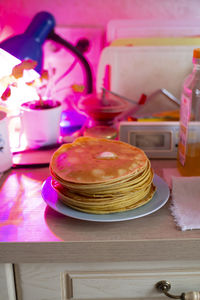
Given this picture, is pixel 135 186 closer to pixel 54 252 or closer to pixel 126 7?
pixel 54 252

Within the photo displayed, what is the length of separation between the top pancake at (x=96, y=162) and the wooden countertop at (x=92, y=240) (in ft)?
0.30

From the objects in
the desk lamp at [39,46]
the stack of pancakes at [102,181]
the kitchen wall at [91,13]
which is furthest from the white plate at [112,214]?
the kitchen wall at [91,13]

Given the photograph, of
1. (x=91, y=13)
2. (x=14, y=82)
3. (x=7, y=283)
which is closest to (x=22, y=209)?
(x=7, y=283)

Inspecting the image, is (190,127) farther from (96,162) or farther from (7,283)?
(7,283)

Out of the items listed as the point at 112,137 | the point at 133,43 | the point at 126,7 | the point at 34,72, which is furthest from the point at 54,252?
the point at 126,7

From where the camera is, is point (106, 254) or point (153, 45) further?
point (153, 45)

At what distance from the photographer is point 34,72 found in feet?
3.39

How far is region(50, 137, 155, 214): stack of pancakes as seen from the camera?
2.29 ft

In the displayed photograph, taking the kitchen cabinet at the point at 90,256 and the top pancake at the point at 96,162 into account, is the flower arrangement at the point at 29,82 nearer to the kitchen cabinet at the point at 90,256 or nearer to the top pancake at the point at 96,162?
the top pancake at the point at 96,162

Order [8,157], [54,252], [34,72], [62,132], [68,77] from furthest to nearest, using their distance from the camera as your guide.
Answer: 1. [68,77]
2. [62,132]
3. [34,72]
4. [8,157]
5. [54,252]

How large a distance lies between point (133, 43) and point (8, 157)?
51 centimetres

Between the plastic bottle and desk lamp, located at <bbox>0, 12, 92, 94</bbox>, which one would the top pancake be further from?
desk lamp, located at <bbox>0, 12, 92, 94</bbox>

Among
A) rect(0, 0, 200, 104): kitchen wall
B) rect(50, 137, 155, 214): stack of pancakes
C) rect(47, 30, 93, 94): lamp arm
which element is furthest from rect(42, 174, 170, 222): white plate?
rect(0, 0, 200, 104): kitchen wall

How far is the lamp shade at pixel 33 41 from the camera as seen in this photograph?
41.1 inches
